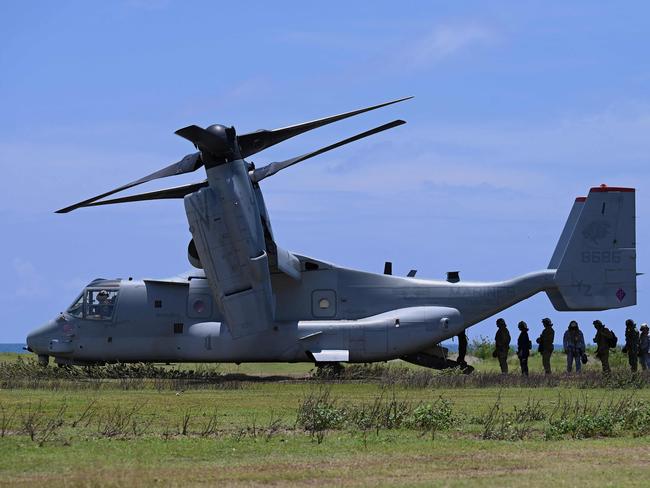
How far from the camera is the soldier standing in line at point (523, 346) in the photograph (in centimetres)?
3182

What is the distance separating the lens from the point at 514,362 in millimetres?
46000

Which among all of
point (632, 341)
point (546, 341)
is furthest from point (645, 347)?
point (546, 341)

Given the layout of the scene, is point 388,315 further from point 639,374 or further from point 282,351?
point 639,374

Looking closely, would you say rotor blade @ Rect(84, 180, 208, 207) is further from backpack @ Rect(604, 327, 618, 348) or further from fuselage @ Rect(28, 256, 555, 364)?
backpack @ Rect(604, 327, 618, 348)

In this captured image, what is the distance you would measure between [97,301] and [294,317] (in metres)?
5.84

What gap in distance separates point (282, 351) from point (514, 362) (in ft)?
58.8

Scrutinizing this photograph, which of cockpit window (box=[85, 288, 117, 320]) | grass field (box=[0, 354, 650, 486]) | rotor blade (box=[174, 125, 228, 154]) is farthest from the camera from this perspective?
cockpit window (box=[85, 288, 117, 320])

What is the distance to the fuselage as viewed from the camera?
30859 mm

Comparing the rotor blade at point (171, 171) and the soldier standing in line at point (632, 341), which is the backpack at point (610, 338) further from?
the rotor blade at point (171, 171)

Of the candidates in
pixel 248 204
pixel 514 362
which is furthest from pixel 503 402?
pixel 514 362

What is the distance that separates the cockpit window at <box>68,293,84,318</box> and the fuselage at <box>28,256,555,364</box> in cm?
3

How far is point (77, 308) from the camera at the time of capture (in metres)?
32.1

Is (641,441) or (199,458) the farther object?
(641,441)

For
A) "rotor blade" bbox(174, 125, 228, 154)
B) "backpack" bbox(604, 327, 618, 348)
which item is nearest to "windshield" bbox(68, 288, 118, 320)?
"rotor blade" bbox(174, 125, 228, 154)
